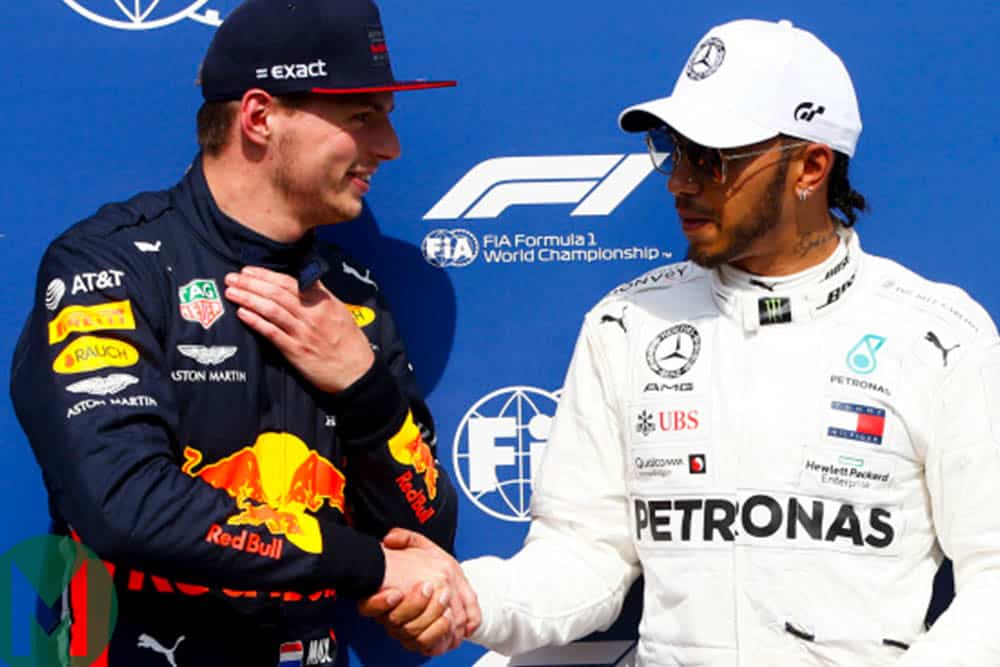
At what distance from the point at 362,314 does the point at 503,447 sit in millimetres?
441

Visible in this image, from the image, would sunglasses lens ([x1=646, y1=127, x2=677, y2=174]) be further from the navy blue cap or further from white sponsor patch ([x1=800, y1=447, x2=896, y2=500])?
white sponsor patch ([x1=800, y1=447, x2=896, y2=500])

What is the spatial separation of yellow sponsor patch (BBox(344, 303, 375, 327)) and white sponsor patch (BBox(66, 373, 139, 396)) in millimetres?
495

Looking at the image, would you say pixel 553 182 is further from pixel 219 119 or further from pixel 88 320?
pixel 88 320

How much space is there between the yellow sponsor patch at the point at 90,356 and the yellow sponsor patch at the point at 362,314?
47 centimetres

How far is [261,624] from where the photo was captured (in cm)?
236

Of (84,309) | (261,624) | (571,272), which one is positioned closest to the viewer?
(84,309)

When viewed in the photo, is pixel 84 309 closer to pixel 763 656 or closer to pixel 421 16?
pixel 421 16

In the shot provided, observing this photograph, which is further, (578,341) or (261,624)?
(578,341)

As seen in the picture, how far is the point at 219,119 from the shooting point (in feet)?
7.84

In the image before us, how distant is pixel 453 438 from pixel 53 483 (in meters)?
0.80

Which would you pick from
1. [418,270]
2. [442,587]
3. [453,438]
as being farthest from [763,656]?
[418,270]

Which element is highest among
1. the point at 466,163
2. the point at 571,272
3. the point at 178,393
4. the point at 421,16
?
the point at 421,16

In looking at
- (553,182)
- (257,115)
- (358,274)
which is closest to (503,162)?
(553,182)

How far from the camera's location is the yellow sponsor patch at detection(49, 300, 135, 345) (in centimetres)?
218
